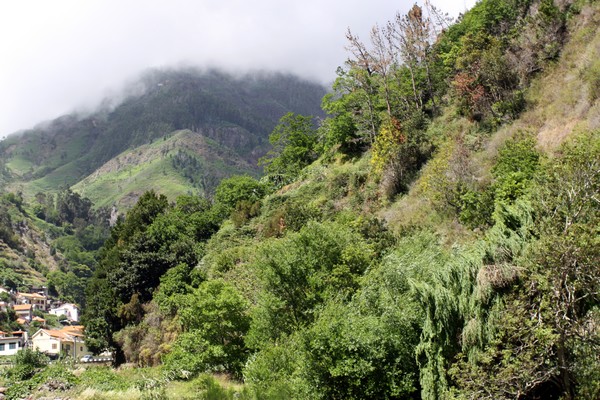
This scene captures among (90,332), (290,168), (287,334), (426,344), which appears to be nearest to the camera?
(426,344)

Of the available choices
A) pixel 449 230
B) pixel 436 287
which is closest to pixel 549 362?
pixel 436 287

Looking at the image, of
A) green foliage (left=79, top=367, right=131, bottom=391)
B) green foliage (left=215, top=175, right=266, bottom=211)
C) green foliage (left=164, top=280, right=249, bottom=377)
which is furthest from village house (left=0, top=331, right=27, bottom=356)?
green foliage (left=164, top=280, right=249, bottom=377)

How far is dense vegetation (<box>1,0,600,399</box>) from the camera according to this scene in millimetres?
12391

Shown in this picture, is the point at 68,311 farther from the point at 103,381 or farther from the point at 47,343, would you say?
the point at 103,381

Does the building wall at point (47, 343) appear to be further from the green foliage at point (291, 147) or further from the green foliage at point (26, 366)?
the green foliage at point (26, 366)

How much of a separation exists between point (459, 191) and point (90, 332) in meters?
33.7

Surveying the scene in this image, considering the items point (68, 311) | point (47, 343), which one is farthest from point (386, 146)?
point (68, 311)

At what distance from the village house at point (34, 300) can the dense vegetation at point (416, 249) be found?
9473cm

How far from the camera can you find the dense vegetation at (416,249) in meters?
12.4

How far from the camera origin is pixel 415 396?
16.4m

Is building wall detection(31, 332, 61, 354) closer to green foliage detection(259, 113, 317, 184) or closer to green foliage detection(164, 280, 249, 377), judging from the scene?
green foliage detection(259, 113, 317, 184)

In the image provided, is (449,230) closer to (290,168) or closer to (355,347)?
(355,347)

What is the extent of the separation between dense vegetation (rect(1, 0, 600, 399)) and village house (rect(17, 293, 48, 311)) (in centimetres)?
9473

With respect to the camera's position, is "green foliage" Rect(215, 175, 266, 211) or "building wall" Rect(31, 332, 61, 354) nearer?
"green foliage" Rect(215, 175, 266, 211)
